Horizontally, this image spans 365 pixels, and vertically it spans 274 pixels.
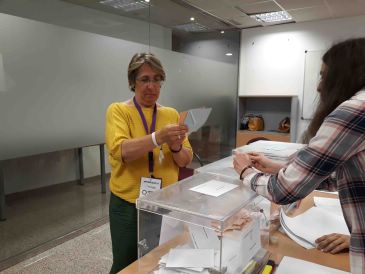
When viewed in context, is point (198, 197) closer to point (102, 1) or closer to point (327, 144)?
point (327, 144)

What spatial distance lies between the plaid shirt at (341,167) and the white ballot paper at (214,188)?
178mm

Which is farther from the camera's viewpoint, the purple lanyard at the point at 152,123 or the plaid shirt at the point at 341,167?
the purple lanyard at the point at 152,123

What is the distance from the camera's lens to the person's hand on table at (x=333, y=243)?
1.06m

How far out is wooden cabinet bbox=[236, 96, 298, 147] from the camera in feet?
16.3

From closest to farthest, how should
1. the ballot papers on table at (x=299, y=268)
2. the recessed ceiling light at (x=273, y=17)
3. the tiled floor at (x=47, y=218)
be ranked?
the ballot papers on table at (x=299, y=268), the tiled floor at (x=47, y=218), the recessed ceiling light at (x=273, y=17)

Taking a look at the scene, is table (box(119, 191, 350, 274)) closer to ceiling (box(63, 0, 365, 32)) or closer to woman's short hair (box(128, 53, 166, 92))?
woman's short hair (box(128, 53, 166, 92))

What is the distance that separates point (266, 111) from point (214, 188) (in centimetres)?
460

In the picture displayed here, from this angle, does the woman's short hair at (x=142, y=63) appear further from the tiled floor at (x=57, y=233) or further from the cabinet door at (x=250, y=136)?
the cabinet door at (x=250, y=136)

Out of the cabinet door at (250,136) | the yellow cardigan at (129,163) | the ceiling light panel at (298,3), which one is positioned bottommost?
the cabinet door at (250,136)

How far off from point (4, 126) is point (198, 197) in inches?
78.9

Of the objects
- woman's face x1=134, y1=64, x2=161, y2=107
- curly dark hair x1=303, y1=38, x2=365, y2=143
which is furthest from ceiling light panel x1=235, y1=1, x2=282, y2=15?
curly dark hair x1=303, y1=38, x2=365, y2=143

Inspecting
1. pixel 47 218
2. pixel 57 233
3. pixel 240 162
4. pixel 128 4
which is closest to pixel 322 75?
pixel 240 162

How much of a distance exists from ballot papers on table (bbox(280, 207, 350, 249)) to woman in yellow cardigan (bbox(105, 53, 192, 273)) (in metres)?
0.57

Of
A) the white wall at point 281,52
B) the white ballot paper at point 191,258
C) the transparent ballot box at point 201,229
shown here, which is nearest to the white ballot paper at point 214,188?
the transparent ballot box at point 201,229
